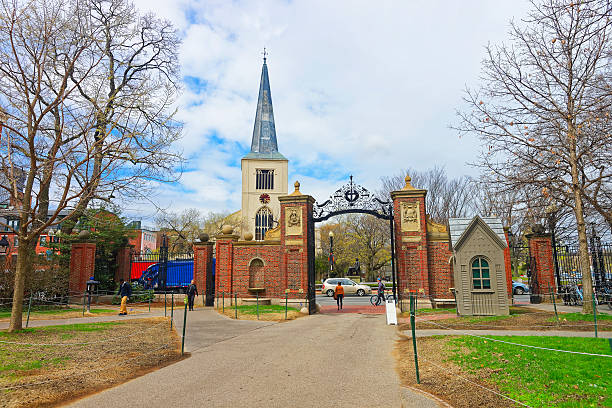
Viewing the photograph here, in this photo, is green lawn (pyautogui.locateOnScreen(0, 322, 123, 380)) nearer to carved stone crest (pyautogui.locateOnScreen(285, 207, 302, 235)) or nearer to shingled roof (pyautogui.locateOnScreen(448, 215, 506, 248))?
carved stone crest (pyautogui.locateOnScreen(285, 207, 302, 235))

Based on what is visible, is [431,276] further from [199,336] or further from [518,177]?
[199,336]

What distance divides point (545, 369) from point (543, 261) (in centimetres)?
1564

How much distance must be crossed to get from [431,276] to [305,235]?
6.16 meters

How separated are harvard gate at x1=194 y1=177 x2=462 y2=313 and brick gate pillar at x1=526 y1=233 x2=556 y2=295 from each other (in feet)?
16.7

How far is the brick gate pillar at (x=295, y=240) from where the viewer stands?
18.7 meters

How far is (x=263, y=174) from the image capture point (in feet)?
217

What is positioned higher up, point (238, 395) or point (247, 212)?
point (247, 212)

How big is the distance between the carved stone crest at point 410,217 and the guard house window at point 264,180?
48167 mm

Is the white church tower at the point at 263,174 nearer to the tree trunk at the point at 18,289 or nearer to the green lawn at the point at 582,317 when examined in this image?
the tree trunk at the point at 18,289

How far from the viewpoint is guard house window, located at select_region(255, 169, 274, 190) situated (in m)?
65.4

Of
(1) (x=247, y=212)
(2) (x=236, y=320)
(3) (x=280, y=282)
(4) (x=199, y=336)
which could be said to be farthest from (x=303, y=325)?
(1) (x=247, y=212)

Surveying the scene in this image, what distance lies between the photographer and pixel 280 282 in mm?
19266

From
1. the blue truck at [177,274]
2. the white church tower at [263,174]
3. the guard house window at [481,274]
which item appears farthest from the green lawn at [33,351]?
the white church tower at [263,174]

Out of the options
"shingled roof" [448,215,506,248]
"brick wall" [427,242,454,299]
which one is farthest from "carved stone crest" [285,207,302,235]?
"shingled roof" [448,215,506,248]
